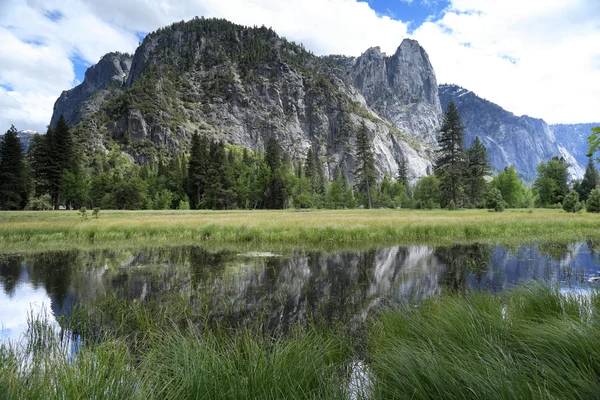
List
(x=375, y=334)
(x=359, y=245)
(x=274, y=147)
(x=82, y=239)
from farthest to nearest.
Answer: (x=274, y=147) → (x=82, y=239) → (x=359, y=245) → (x=375, y=334)

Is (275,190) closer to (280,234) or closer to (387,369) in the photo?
(280,234)

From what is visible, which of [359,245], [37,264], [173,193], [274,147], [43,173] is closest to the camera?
[37,264]

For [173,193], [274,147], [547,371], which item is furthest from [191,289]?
[274,147]

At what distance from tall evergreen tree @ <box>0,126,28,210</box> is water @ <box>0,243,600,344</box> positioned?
49486 millimetres

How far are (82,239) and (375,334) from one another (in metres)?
22.9

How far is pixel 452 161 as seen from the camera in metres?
55.1

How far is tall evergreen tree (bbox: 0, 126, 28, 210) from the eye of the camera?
5081 centimetres

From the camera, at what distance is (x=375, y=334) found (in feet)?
17.7

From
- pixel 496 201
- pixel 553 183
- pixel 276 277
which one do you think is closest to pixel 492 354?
pixel 276 277

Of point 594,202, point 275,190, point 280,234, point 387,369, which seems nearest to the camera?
point 387,369

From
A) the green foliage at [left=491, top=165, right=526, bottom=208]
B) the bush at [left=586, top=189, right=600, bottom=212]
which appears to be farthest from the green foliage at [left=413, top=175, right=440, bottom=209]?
the bush at [left=586, top=189, right=600, bottom=212]

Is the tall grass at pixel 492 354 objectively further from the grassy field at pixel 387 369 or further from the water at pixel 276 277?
the water at pixel 276 277

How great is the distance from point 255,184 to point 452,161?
49.2m

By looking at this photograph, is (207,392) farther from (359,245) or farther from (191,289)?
(359,245)
